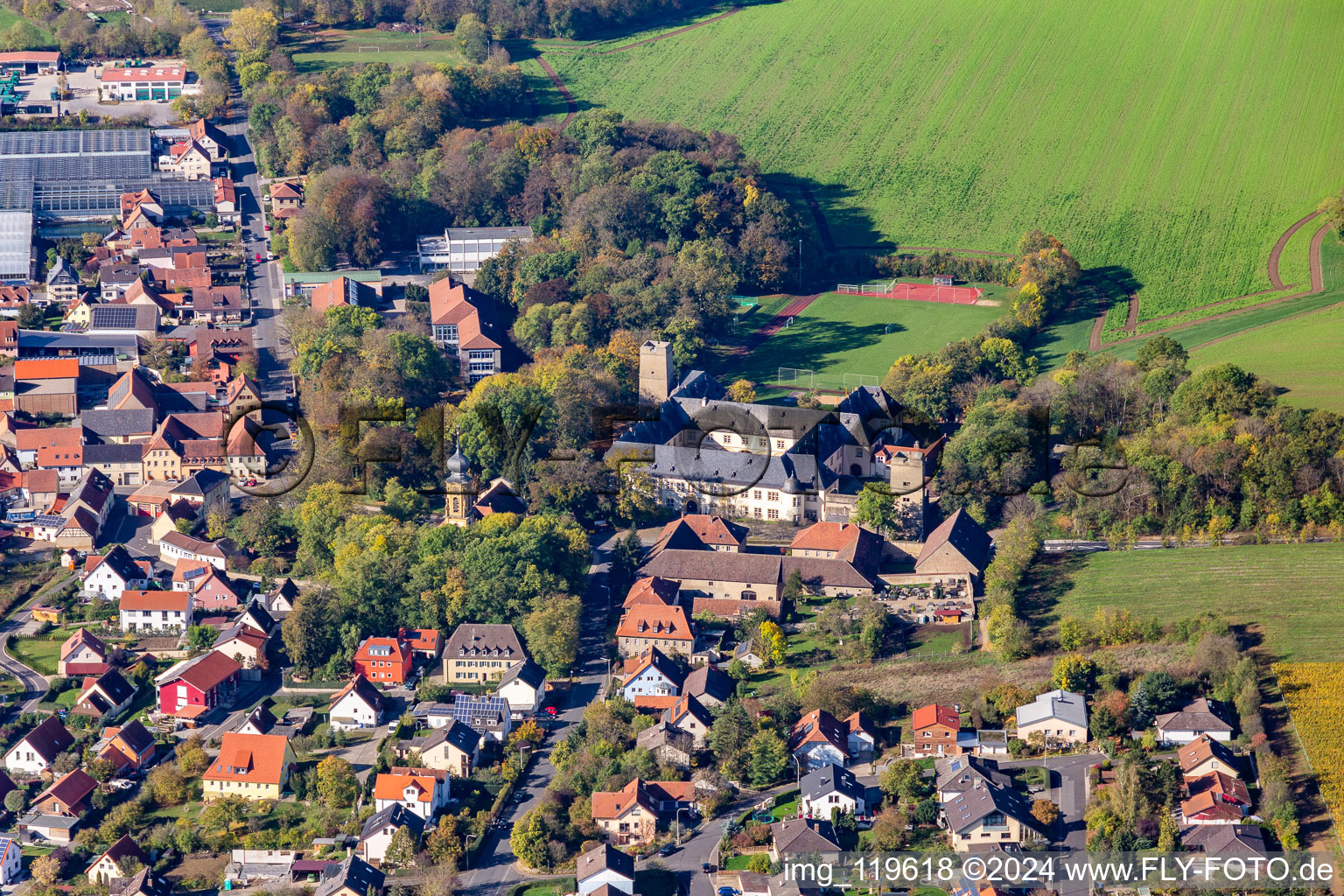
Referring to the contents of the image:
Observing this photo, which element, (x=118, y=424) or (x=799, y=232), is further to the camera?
(x=799, y=232)

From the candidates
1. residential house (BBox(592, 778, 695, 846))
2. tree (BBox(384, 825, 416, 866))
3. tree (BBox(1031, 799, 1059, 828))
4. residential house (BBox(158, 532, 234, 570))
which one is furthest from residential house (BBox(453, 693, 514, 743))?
tree (BBox(1031, 799, 1059, 828))

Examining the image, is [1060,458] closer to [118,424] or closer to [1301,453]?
[1301,453]

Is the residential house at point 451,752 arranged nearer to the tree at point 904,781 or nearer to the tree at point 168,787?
the tree at point 168,787

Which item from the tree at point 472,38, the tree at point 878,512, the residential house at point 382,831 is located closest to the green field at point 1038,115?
the tree at point 472,38

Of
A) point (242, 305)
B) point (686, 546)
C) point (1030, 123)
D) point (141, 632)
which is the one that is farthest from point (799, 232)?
point (141, 632)

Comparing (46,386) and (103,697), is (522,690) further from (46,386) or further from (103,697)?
(46,386)

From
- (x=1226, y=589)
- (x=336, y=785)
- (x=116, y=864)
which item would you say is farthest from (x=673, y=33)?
(x=116, y=864)

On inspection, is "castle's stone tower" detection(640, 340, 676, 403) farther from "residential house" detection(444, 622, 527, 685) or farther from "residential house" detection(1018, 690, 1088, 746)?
"residential house" detection(1018, 690, 1088, 746)
